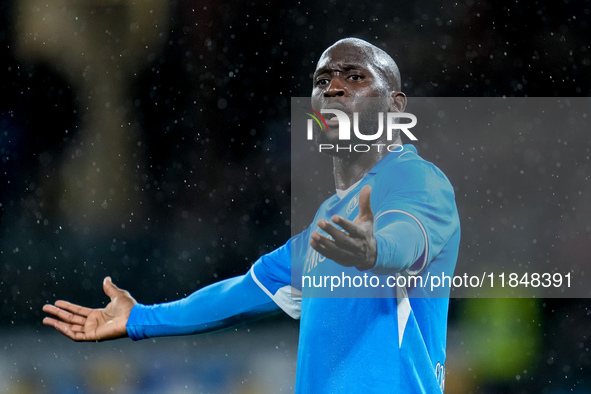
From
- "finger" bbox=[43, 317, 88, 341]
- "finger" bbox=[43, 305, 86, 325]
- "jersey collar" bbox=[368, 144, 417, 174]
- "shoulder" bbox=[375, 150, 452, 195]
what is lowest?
"finger" bbox=[43, 317, 88, 341]

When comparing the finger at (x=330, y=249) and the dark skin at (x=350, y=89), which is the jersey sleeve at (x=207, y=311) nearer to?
the dark skin at (x=350, y=89)

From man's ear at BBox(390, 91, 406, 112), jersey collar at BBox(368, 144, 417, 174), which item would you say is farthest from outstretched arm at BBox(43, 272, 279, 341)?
man's ear at BBox(390, 91, 406, 112)

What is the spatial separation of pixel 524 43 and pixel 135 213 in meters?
3.10

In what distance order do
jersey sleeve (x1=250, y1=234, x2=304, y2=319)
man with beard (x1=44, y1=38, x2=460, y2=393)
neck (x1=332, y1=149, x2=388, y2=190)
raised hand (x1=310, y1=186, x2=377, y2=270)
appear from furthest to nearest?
jersey sleeve (x1=250, y1=234, x2=304, y2=319)
neck (x1=332, y1=149, x2=388, y2=190)
man with beard (x1=44, y1=38, x2=460, y2=393)
raised hand (x1=310, y1=186, x2=377, y2=270)

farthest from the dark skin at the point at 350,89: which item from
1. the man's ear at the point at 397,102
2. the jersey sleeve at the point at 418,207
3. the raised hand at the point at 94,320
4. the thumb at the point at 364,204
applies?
the raised hand at the point at 94,320

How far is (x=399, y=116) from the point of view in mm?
2357

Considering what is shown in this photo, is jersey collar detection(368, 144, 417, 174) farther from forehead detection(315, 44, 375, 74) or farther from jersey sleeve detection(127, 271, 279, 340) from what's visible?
jersey sleeve detection(127, 271, 279, 340)

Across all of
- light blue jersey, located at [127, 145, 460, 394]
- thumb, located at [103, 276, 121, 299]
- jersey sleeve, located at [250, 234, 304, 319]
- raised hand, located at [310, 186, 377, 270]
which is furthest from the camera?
thumb, located at [103, 276, 121, 299]

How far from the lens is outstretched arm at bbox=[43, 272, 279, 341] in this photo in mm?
2461

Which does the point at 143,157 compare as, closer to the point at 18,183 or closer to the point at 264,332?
the point at 18,183

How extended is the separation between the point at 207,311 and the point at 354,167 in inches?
31.7

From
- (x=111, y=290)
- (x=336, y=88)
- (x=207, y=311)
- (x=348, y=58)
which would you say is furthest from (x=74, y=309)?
(x=348, y=58)

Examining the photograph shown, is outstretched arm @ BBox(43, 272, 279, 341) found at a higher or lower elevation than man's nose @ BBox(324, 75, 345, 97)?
lower

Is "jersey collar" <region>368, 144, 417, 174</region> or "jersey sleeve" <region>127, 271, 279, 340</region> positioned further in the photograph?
"jersey sleeve" <region>127, 271, 279, 340</region>
